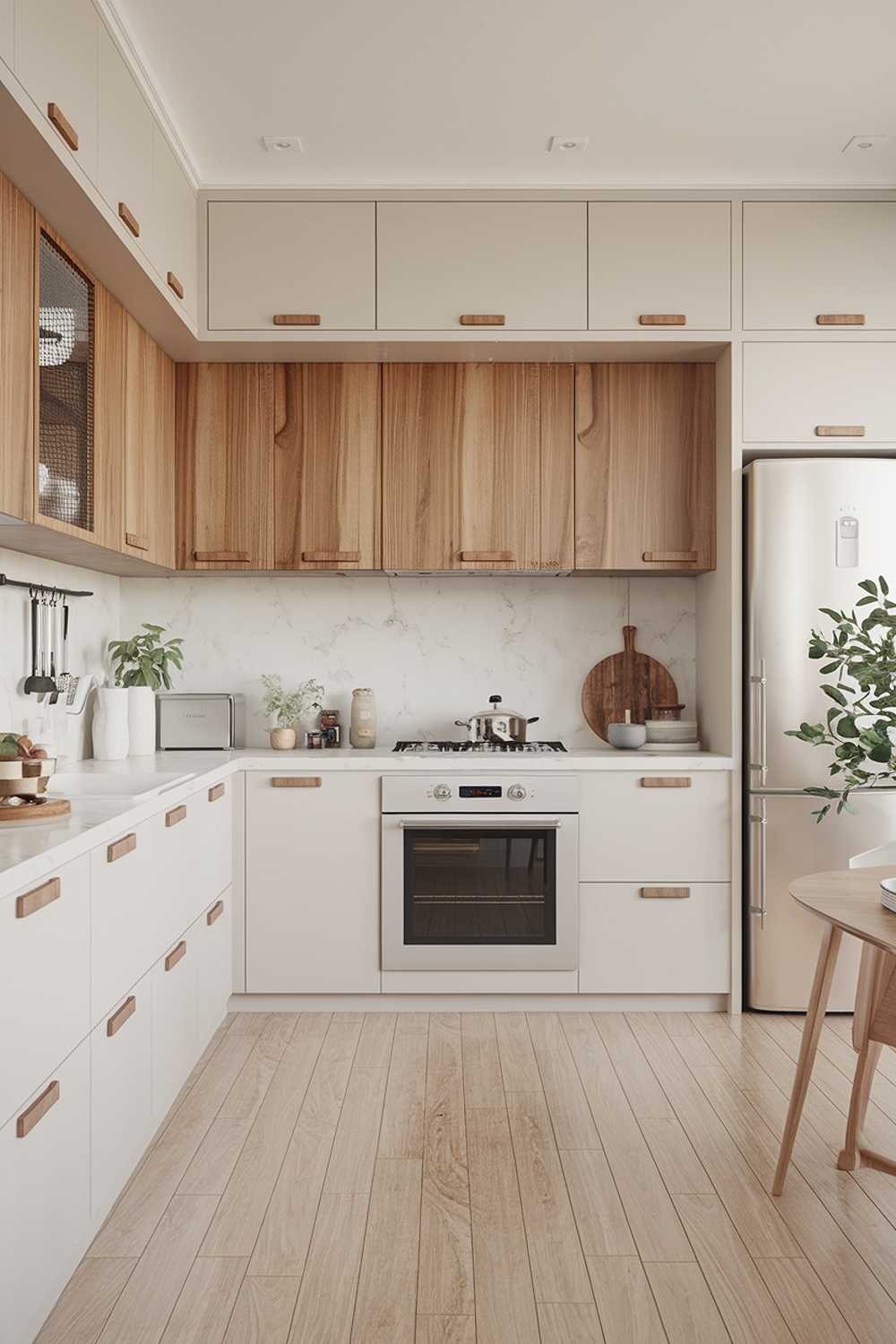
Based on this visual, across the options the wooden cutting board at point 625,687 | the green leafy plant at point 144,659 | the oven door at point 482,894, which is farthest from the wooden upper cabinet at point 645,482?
the green leafy plant at point 144,659

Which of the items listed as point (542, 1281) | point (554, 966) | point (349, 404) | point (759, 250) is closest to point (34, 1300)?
point (542, 1281)

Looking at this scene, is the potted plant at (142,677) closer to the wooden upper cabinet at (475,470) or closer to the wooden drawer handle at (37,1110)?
the wooden upper cabinet at (475,470)

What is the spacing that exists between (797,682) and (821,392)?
1.01 m

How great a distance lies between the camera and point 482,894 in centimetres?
350

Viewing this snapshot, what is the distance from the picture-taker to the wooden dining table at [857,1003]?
6.75ft

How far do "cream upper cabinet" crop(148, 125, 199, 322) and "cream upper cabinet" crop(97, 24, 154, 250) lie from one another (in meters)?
0.07

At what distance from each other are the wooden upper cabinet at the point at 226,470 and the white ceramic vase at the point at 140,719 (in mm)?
499

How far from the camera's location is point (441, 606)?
4.09 meters

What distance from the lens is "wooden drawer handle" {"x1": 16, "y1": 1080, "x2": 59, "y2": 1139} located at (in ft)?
5.44

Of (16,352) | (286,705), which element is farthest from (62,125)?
(286,705)

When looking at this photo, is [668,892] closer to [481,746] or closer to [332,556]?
[481,746]

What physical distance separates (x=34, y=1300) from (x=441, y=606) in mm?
2790

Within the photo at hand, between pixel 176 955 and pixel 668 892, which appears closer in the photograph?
pixel 176 955

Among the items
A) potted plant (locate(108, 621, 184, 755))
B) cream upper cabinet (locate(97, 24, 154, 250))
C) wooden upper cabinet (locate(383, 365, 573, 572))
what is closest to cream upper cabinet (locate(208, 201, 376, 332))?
wooden upper cabinet (locate(383, 365, 573, 572))
